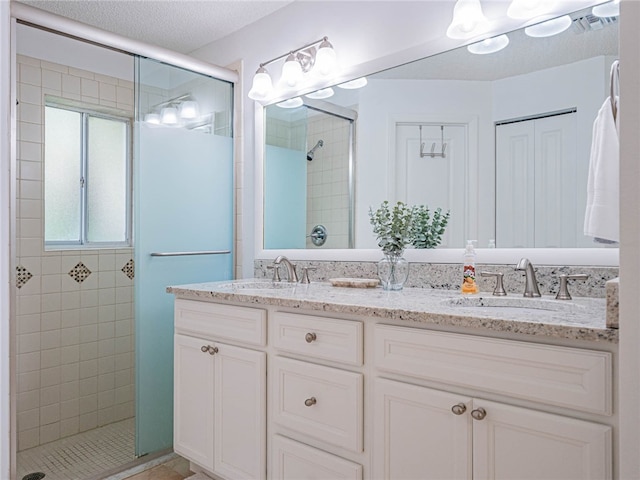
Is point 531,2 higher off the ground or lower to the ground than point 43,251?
higher

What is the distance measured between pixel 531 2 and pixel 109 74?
8.05ft

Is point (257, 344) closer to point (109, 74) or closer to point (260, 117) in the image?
point (260, 117)

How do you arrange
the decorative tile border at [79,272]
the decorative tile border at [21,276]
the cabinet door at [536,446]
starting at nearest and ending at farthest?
the cabinet door at [536,446], the decorative tile border at [21,276], the decorative tile border at [79,272]

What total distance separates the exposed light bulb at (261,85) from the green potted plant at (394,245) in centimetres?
100

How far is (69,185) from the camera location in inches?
109

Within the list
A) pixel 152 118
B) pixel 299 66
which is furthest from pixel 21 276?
pixel 299 66

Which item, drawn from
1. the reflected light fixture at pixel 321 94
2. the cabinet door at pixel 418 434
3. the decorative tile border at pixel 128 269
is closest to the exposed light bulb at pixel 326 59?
the reflected light fixture at pixel 321 94

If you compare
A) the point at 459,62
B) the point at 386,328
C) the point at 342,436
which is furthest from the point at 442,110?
the point at 342,436

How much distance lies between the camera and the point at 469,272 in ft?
5.57

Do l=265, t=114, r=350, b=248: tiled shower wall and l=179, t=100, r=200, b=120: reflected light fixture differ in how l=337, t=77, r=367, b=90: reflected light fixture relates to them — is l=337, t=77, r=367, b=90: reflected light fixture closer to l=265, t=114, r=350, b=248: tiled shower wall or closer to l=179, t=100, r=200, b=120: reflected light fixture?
l=265, t=114, r=350, b=248: tiled shower wall

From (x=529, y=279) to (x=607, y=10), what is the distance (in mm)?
918

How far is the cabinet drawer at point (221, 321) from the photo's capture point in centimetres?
168

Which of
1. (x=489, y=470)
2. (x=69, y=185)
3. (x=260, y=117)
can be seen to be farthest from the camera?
(x=69, y=185)

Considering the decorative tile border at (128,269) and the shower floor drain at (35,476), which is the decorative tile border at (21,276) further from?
the shower floor drain at (35,476)
